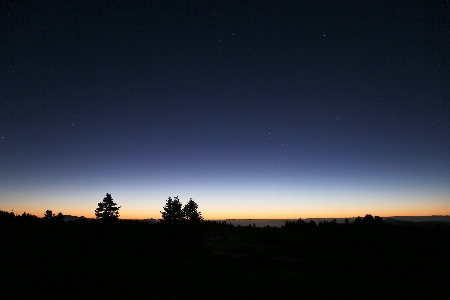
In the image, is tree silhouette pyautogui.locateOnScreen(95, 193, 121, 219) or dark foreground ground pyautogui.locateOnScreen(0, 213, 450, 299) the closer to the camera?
dark foreground ground pyautogui.locateOnScreen(0, 213, 450, 299)

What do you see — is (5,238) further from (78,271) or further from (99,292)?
(99,292)

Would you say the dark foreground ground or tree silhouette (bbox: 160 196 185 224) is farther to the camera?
tree silhouette (bbox: 160 196 185 224)

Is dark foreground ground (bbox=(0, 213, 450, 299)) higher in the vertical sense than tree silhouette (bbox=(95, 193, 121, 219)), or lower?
lower

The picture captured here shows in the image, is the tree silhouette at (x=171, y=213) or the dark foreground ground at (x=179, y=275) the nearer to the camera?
the dark foreground ground at (x=179, y=275)

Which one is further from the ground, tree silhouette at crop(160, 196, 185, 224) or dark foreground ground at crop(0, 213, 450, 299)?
tree silhouette at crop(160, 196, 185, 224)

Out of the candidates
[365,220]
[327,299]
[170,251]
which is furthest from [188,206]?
[365,220]

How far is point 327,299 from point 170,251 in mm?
28598

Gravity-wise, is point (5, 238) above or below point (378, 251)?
above

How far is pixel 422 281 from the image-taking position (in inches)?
1030

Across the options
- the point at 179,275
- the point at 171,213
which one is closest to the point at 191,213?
the point at 171,213

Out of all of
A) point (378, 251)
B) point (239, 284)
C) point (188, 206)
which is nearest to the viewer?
point (239, 284)

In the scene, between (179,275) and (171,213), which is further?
(171,213)

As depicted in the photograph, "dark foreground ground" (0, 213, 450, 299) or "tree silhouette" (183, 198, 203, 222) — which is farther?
"tree silhouette" (183, 198, 203, 222)

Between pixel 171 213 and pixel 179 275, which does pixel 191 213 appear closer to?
pixel 171 213
